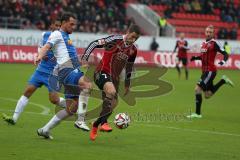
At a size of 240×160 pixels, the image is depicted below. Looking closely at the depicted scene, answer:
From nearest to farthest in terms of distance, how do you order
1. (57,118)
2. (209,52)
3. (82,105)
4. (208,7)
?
(57,118)
(82,105)
(209,52)
(208,7)

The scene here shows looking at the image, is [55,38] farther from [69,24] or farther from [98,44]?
[98,44]

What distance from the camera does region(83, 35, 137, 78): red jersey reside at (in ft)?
41.0

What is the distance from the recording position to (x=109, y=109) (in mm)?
12289

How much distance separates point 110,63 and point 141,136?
1.64 metres

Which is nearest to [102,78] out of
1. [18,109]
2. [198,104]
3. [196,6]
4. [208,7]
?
[18,109]

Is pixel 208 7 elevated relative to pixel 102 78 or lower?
elevated

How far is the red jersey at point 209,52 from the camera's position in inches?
674

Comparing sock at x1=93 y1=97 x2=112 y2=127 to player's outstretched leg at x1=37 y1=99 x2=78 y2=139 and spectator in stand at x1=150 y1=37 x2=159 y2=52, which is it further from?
spectator in stand at x1=150 y1=37 x2=159 y2=52

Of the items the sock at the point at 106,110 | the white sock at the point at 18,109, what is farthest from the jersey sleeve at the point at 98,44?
the white sock at the point at 18,109

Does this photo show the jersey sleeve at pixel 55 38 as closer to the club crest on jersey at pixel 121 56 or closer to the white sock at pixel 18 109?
the club crest on jersey at pixel 121 56

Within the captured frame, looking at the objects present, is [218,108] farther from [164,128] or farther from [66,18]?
[66,18]

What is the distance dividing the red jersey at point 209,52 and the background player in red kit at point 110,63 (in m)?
4.46

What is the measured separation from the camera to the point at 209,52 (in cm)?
1714

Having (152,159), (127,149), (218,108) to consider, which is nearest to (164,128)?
(127,149)
